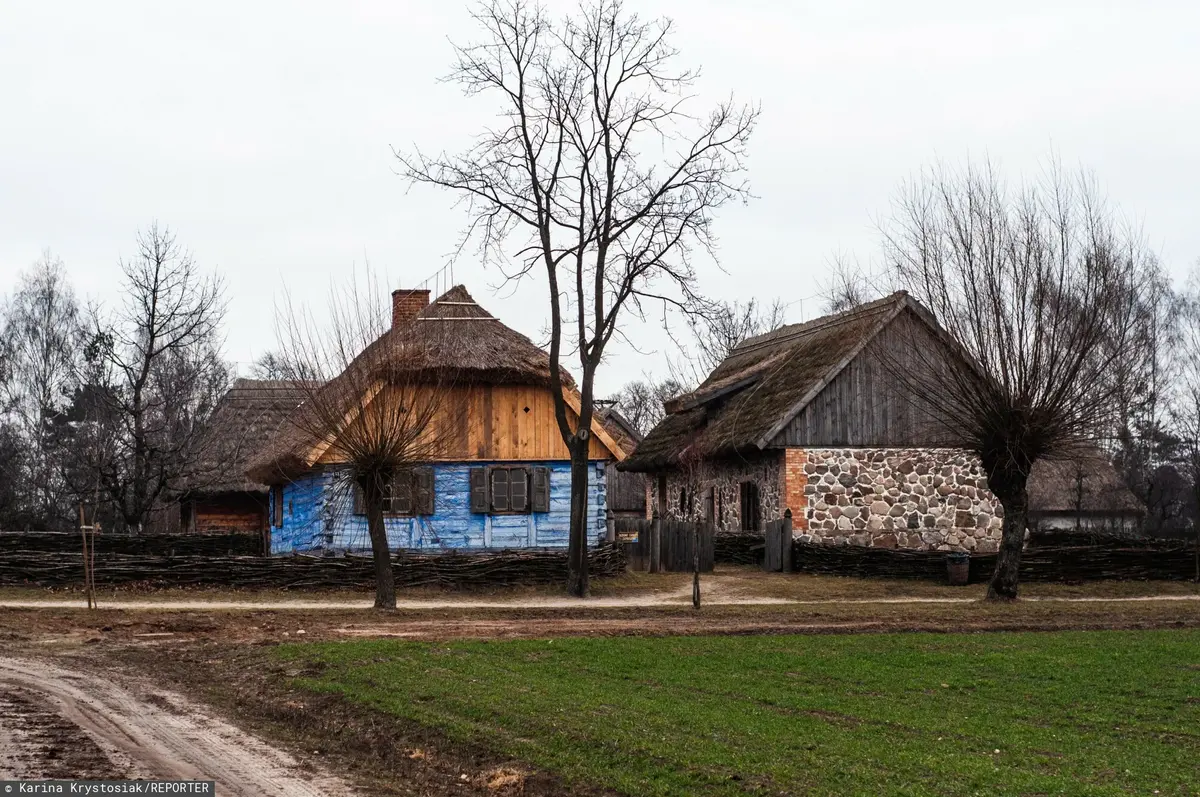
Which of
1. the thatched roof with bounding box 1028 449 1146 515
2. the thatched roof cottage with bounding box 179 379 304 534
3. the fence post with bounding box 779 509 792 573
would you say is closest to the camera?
the fence post with bounding box 779 509 792 573

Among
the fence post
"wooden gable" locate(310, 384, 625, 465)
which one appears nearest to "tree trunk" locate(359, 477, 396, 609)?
"wooden gable" locate(310, 384, 625, 465)

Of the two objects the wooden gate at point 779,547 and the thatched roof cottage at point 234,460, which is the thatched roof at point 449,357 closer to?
the wooden gate at point 779,547

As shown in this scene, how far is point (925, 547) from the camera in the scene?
32.9 metres

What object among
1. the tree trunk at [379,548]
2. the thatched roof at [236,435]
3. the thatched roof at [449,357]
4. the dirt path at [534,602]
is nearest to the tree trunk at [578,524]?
the dirt path at [534,602]

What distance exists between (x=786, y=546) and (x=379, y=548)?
11.0 meters

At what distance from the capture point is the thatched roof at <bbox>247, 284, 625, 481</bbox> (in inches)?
941

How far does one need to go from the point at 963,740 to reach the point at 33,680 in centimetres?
993

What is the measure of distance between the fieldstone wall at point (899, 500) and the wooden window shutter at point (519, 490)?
22.1 feet

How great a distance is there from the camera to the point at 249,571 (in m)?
26.6

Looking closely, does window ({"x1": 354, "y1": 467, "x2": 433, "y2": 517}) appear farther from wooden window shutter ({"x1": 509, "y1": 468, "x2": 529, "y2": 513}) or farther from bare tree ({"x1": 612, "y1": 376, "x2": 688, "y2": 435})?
bare tree ({"x1": 612, "y1": 376, "x2": 688, "y2": 435})

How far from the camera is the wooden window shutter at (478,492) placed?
3203cm

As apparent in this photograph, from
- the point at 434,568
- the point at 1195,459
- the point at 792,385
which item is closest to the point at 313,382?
the point at 434,568

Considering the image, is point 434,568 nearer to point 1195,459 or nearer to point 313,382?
point 313,382

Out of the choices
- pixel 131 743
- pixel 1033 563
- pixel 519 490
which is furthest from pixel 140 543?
pixel 131 743
